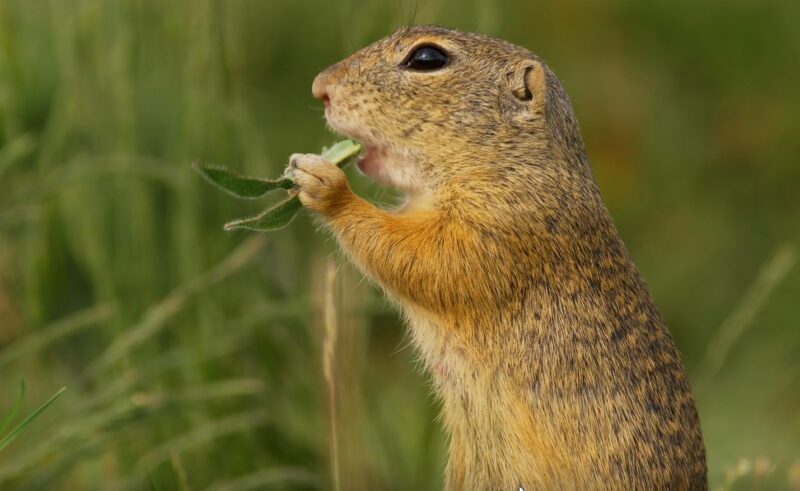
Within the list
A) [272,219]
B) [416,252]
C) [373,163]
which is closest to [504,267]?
[416,252]

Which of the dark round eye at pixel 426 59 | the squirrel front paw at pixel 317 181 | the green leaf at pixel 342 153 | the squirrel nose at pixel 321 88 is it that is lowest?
the squirrel front paw at pixel 317 181

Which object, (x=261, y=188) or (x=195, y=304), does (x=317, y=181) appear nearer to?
(x=261, y=188)

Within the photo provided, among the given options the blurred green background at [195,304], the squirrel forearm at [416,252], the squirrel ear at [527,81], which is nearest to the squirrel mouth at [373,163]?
the squirrel forearm at [416,252]

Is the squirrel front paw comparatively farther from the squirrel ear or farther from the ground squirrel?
the squirrel ear

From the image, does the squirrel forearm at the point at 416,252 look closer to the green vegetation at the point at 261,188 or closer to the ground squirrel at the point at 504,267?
the ground squirrel at the point at 504,267

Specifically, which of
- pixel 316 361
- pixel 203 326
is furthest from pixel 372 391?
pixel 203 326

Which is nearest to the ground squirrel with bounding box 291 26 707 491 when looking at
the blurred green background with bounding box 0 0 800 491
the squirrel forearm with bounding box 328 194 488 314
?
the squirrel forearm with bounding box 328 194 488 314

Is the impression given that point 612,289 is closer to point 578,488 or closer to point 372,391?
point 578,488
